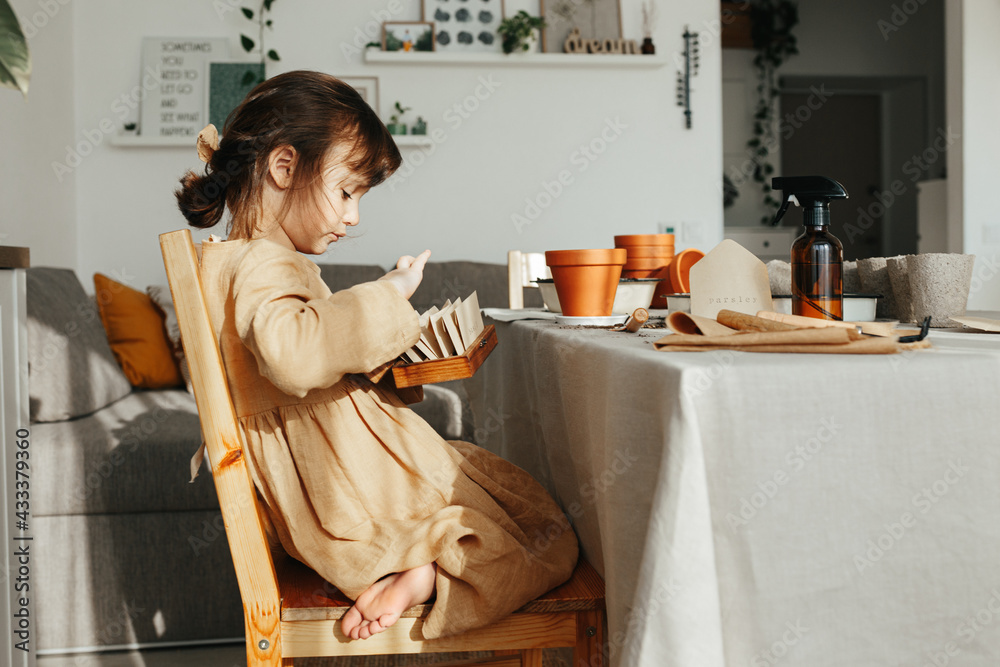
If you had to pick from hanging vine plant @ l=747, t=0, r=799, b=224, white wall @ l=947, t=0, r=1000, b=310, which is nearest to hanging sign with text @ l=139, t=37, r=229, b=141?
white wall @ l=947, t=0, r=1000, b=310

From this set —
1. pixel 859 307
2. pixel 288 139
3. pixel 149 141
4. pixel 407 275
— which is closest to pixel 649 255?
pixel 859 307

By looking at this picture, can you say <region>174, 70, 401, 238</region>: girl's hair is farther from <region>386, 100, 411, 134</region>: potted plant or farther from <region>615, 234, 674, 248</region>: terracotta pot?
<region>386, 100, 411, 134</region>: potted plant

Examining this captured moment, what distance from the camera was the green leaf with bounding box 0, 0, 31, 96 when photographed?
0.64 metres

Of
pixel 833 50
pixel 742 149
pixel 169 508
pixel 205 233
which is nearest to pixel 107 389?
pixel 169 508

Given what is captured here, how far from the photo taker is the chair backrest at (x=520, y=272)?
2.06 metres

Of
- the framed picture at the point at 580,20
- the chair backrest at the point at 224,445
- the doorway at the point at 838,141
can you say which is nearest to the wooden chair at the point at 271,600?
the chair backrest at the point at 224,445

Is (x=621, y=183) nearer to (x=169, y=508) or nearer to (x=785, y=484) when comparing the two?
(x=169, y=508)

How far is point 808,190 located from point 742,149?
467cm

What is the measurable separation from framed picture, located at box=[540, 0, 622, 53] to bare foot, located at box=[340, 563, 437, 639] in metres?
2.92

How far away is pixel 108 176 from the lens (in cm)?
307

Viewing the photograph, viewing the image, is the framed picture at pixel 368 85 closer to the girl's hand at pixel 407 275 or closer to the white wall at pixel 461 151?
the white wall at pixel 461 151

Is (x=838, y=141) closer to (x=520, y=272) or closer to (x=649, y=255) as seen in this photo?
(x=520, y=272)

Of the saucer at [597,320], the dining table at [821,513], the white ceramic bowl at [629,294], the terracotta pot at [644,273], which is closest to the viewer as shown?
the dining table at [821,513]

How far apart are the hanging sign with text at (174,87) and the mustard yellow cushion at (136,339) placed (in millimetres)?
975
